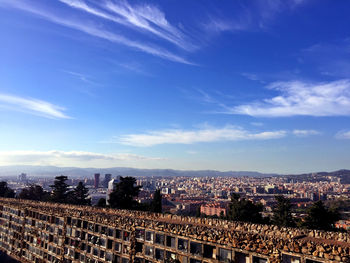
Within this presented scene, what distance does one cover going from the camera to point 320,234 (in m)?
24.2

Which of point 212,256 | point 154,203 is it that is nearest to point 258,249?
point 212,256

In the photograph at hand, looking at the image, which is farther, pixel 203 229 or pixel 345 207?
pixel 345 207

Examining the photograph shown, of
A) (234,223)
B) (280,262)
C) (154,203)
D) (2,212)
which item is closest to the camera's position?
(280,262)

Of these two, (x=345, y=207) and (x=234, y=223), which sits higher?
(x=234, y=223)

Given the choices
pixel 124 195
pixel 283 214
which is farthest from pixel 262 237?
pixel 124 195

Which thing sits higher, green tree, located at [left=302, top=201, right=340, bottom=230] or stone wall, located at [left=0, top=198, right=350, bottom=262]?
stone wall, located at [left=0, top=198, right=350, bottom=262]

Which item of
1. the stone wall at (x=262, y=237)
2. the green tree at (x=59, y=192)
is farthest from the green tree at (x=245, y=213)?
the green tree at (x=59, y=192)

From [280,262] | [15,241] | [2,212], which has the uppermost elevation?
[280,262]

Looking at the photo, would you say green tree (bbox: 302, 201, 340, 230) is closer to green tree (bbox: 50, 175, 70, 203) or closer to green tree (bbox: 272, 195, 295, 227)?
green tree (bbox: 272, 195, 295, 227)

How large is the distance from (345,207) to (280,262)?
178 meters

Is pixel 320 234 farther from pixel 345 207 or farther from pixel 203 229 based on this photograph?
pixel 345 207

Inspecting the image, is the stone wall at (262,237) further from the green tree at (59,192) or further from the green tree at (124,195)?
the green tree at (59,192)

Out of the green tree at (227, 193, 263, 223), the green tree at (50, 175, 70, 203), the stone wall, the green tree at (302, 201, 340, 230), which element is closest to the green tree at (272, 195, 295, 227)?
the green tree at (227, 193, 263, 223)

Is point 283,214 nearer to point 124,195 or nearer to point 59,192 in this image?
point 124,195
